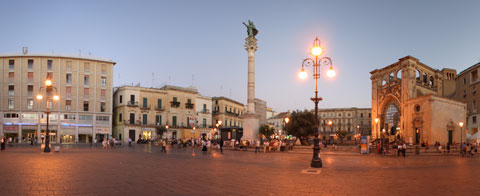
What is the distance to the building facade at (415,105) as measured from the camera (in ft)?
143

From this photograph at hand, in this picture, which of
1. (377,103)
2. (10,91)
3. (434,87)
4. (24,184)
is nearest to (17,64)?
(10,91)

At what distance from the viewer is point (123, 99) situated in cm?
5897

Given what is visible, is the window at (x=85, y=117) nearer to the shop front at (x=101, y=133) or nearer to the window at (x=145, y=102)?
the shop front at (x=101, y=133)

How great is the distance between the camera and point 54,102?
52312 millimetres

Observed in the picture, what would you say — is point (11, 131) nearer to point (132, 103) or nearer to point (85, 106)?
point (85, 106)

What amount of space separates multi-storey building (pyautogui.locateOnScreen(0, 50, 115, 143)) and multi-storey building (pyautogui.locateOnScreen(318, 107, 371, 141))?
67.0 meters

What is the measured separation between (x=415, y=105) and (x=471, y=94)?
13883 mm

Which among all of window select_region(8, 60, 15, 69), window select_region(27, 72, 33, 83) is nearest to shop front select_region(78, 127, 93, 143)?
window select_region(27, 72, 33, 83)

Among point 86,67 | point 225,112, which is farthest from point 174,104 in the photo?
point 86,67

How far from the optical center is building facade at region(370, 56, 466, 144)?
43469 mm

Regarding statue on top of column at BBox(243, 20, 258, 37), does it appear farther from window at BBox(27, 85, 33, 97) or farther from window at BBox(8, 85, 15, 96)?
window at BBox(8, 85, 15, 96)

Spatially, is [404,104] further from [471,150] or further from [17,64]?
[17,64]

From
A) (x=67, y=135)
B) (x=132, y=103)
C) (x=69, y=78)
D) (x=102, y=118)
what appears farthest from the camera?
(x=132, y=103)

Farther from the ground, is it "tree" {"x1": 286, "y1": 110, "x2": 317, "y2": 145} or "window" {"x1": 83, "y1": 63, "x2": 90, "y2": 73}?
"window" {"x1": 83, "y1": 63, "x2": 90, "y2": 73}
